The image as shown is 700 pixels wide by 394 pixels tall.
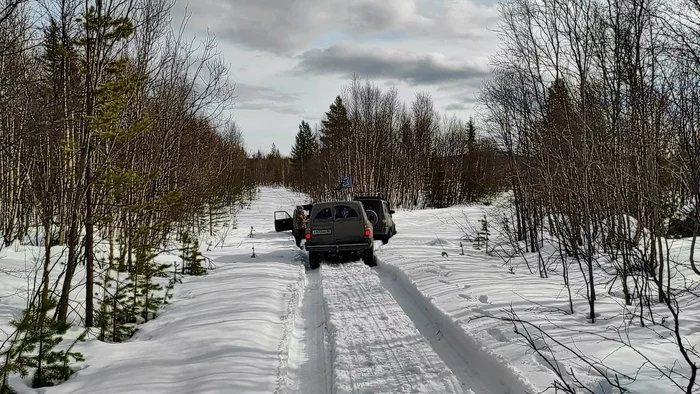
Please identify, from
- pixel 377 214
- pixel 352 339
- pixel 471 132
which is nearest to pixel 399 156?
pixel 471 132

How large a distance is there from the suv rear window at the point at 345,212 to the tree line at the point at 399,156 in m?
19.4

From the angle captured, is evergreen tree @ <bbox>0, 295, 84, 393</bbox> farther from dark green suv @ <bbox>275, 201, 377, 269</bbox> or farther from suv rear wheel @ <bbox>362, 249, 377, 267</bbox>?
suv rear wheel @ <bbox>362, 249, 377, 267</bbox>

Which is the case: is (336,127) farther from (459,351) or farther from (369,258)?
(459,351)

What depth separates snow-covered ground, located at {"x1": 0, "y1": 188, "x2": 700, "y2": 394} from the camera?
4.59 meters

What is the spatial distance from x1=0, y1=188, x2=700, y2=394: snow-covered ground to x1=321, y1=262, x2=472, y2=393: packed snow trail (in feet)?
0.06

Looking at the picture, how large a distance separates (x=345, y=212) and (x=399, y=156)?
35380mm

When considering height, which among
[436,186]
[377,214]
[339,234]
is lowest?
[339,234]

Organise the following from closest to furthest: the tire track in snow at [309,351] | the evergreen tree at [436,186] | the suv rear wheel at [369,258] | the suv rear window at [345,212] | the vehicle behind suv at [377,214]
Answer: the tire track in snow at [309,351] < the suv rear wheel at [369,258] < the suv rear window at [345,212] < the vehicle behind suv at [377,214] < the evergreen tree at [436,186]

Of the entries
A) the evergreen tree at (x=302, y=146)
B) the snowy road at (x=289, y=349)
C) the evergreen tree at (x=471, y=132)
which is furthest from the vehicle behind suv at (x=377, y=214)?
the evergreen tree at (x=302, y=146)

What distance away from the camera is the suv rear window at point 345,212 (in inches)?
519

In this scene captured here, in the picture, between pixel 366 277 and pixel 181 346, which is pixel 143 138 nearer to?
pixel 366 277

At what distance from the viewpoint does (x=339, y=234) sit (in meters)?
12.9

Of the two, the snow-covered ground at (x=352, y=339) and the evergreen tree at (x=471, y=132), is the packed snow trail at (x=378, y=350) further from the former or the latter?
the evergreen tree at (x=471, y=132)

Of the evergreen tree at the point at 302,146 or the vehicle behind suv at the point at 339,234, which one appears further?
the evergreen tree at the point at 302,146
